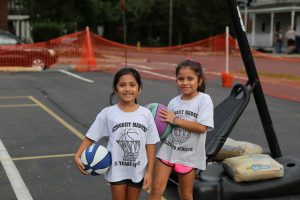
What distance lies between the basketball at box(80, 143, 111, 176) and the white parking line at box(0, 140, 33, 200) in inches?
65.7

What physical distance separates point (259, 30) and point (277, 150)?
42.6 m

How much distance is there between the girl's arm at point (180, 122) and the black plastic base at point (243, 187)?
91 centimetres

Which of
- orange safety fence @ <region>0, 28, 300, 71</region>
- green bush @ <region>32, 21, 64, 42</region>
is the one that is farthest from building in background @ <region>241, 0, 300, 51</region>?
orange safety fence @ <region>0, 28, 300, 71</region>

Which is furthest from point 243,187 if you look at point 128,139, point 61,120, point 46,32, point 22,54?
point 46,32

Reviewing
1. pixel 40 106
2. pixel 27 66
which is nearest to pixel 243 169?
pixel 40 106

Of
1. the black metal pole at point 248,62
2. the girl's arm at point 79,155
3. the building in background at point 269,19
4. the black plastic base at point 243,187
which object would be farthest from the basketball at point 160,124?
the building in background at point 269,19

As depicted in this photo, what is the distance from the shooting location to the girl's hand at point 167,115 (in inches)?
142

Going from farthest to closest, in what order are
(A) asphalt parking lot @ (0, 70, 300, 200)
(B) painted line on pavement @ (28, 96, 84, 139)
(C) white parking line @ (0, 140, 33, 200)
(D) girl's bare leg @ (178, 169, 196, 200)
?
1. (B) painted line on pavement @ (28, 96, 84, 139)
2. (A) asphalt parking lot @ (0, 70, 300, 200)
3. (C) white parking line @ (0, 140, 33, 200)
4. (D) girl's bare leg @ (178, 169, 196, 200)

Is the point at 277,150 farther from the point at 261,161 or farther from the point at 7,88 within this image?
the point at 7,88

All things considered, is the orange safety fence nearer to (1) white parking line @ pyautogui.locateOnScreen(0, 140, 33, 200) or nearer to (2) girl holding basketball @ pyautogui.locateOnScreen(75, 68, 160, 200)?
(1) white parking line @ pyautogui.locateOnScreen(0, 140, 33, 200)

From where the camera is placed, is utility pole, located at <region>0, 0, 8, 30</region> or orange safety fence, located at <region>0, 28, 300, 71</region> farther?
utility pole, located at <region>0, 0, 8, 30</region>

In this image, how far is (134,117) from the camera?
3.32m

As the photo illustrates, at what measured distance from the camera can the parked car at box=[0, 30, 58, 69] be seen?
1814 cm

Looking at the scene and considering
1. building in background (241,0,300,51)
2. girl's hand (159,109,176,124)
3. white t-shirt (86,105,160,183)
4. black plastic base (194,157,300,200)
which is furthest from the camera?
building in background (241,0,300,51)
